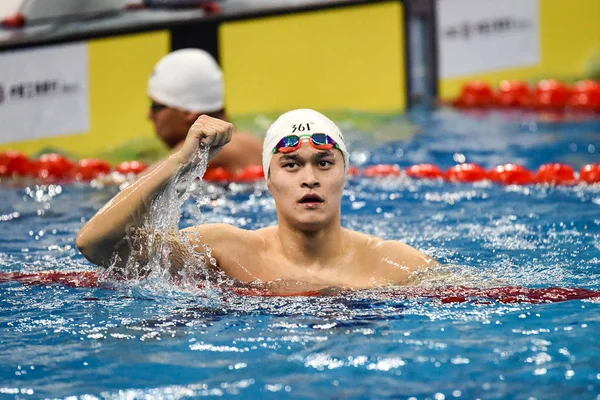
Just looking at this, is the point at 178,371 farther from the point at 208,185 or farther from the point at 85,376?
the point at 208,185

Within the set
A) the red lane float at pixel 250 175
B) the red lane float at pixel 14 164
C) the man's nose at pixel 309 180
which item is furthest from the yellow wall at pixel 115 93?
the man's nose at pixel 309 180

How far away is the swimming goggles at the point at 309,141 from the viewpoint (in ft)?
13.7

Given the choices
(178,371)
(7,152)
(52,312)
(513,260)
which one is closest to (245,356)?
(178,371)

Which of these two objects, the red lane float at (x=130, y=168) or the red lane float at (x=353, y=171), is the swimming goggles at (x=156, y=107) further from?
the red lane float at (x=130, y=168)

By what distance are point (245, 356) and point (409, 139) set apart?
5.34m

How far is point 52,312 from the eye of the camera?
416cm

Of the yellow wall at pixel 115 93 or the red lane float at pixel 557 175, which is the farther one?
the yellow wall at pixel 115 93

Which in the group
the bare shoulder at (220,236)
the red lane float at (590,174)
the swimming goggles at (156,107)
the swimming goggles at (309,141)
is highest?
the swimming goggles at (156,107)

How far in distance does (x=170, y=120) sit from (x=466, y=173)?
2.05m

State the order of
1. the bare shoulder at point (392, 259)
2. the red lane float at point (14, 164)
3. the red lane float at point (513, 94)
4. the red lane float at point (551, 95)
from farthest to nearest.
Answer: the red lane float at point (513, 94)
the red lane float at point (551, 95)
the red lane float at point (14, 164)
the bare shoulder at point (392, 259)

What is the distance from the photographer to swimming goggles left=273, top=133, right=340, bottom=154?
13.7 ft

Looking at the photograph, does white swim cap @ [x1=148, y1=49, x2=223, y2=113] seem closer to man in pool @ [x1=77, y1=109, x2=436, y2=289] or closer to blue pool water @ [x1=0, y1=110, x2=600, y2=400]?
blue pool water @ [x1=0, y1=110, x2=600, y2=400]

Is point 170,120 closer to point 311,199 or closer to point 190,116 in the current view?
point 190,116

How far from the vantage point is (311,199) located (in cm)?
414
